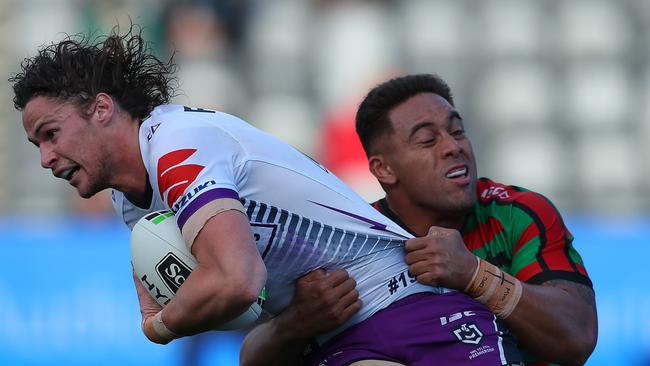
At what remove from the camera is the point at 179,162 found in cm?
355

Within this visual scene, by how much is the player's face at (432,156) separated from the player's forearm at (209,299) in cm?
149

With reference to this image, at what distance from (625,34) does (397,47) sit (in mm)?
2069

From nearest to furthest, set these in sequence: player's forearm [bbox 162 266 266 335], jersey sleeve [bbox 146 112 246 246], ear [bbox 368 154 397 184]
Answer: player's forearm [bbox 162 266 266 335], jersey sleeve [bbox 146 112 246 246], ear [bbox 368 154 397 184]

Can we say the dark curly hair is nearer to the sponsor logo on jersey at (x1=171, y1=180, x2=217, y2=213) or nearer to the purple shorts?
the sponsor logo on jersey at (x1=171, y1=180, x2=217, y2=213)

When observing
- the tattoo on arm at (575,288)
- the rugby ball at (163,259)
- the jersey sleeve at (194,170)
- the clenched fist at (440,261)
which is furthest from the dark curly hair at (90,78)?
the tattoo on arm at (575,288)

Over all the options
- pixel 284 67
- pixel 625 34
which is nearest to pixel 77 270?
pixel 284 67

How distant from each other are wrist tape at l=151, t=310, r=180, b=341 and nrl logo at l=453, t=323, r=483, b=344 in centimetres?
96

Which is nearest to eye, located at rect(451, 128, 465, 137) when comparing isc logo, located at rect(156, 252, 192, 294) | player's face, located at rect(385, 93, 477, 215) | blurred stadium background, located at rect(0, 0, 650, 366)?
player's face, located at rect(385, 93, 477, 215)

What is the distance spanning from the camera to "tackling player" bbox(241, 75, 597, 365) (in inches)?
158

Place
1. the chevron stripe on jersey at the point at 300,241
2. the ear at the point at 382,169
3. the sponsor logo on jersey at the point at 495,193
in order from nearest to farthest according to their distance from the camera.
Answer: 1. the chevron stripe on jersey at the point at 300,241
2. the sponsor logo on jersey at the point at 495,193
3. the ear at the point at 382,169

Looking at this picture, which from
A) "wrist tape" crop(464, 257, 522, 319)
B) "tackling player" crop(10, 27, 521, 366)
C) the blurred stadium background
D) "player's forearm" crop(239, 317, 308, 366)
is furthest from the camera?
the blurred stadium background

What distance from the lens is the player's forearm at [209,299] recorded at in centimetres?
337

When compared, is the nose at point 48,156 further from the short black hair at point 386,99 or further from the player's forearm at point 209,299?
the short black hair at point 386,99

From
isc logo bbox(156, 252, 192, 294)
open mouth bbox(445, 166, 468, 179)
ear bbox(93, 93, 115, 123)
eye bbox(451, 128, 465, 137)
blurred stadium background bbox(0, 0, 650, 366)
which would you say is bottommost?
isc logo bbox(156, 252, 192, 294)
